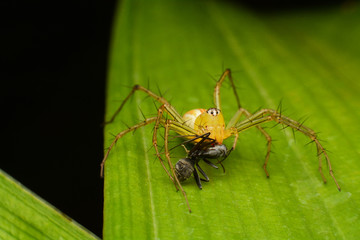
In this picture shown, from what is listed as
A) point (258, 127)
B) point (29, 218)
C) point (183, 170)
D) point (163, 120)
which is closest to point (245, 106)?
point (258, 127)

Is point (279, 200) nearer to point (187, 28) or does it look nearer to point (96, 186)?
point (96, 186)

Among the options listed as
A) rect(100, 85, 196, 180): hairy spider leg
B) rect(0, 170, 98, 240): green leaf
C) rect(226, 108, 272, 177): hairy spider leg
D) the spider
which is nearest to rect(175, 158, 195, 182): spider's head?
the spider

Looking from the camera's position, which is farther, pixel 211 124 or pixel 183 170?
pixel 211 124

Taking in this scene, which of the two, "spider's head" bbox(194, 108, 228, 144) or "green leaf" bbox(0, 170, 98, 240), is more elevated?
"spider's head" bbox(194, 108, 228, 144)

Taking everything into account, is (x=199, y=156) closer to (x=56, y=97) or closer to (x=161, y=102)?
(x=161, y=102)

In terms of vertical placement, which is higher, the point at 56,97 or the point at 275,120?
the point at 275,120

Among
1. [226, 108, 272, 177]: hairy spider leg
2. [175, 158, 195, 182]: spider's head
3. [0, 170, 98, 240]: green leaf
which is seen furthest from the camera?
[226, 108, 272, 177]: hairy spider leg

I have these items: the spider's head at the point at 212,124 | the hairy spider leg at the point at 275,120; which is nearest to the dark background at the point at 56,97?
the spider's head at the point at 212,124

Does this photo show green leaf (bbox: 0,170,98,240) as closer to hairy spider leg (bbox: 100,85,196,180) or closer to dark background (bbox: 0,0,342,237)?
hairy spider leg (bbox: 100,85,196,180)
